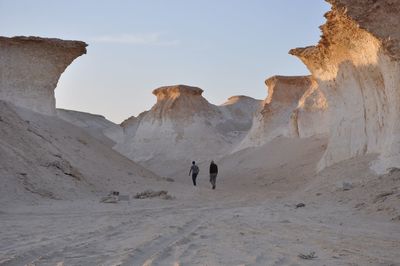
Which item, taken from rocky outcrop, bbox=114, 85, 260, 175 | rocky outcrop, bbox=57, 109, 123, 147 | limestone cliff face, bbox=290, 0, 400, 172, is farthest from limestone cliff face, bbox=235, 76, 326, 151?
rocky outcrop, bbox=57, 109, 123, 147

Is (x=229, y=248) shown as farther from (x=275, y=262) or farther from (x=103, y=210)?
(x=103, y=210)

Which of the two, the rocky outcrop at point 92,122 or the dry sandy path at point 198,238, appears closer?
the dry sandy path at point 198,238

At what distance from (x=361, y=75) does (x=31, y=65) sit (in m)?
15.4

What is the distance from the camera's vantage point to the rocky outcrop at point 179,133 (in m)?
37.6

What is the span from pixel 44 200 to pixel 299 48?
1127 centimetres

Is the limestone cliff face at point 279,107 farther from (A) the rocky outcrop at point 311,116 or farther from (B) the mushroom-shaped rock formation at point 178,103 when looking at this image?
(B) the mushroom-shaped rock formation at point 178,103

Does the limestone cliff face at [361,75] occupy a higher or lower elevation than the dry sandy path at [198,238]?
higher

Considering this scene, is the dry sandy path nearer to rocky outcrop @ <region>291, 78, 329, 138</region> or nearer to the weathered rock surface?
the weathered rock surface

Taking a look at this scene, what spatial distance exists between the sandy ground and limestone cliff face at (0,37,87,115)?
13.6 m

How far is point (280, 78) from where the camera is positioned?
107 ft

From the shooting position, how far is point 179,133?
133ft

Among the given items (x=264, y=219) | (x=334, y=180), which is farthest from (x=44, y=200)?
(x=334, y=180)

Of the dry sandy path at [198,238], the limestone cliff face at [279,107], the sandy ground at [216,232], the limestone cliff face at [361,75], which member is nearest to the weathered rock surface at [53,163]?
the sandy ground at [216,232]

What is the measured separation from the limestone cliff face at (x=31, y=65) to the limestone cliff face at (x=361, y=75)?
36.4 ft
